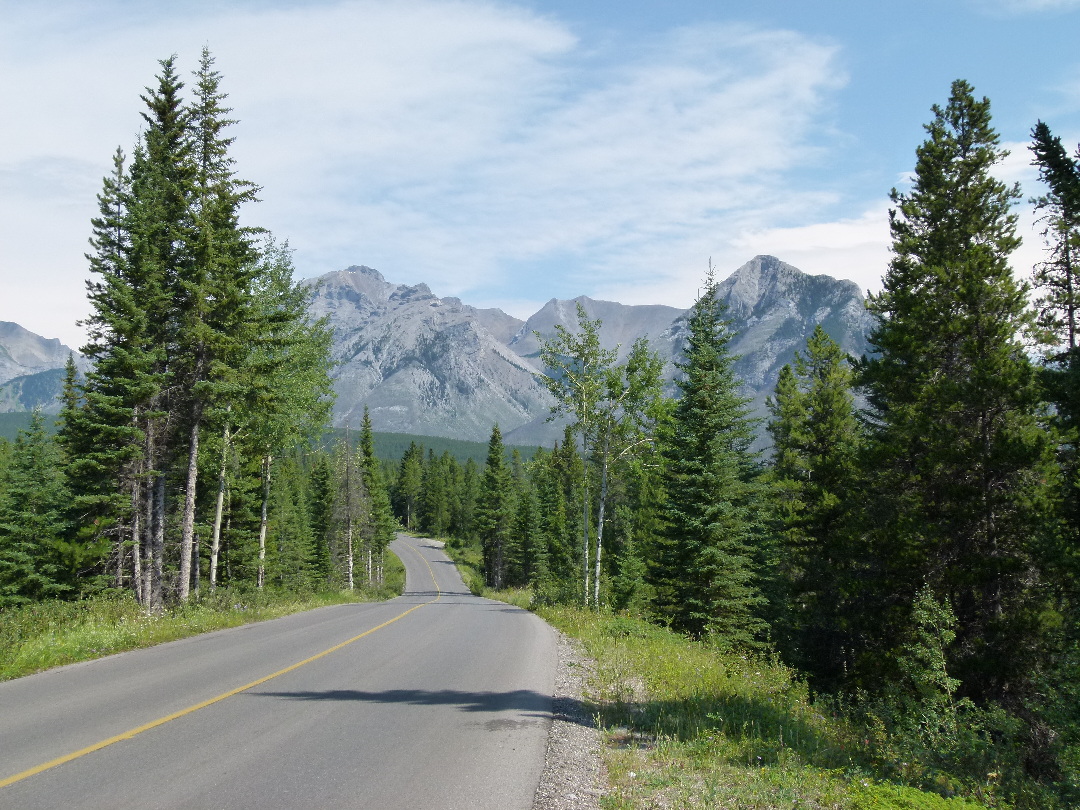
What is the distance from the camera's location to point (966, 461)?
17812 mm

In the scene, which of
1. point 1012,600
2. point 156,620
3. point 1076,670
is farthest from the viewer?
point 1012,600

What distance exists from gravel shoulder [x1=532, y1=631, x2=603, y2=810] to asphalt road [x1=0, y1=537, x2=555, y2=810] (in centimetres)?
17

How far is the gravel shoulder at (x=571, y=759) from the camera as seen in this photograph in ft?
19.4

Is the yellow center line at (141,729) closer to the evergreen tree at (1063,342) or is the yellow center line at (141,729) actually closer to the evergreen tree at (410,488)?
the evergreen tree at (1063,342)

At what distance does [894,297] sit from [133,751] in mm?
22469

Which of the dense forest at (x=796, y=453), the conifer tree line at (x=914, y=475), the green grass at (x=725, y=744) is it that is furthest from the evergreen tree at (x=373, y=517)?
the green grass at (x=725, y=744)

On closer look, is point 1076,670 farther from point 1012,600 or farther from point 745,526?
point 745,526

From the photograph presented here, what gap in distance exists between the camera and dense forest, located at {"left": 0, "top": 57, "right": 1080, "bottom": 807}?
16297mm

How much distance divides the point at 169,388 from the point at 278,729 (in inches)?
715

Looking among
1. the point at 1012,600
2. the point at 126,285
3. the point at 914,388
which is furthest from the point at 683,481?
the point at 126,285

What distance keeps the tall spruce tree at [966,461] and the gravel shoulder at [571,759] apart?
422 inches

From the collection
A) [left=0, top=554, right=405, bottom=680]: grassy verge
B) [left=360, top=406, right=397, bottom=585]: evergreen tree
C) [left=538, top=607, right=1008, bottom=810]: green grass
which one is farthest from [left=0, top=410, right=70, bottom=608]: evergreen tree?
[left=360, top=406, right=397, bottom=585]: evergreen tree

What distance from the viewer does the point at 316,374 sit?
3053cm

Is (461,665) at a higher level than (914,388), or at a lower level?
lower
